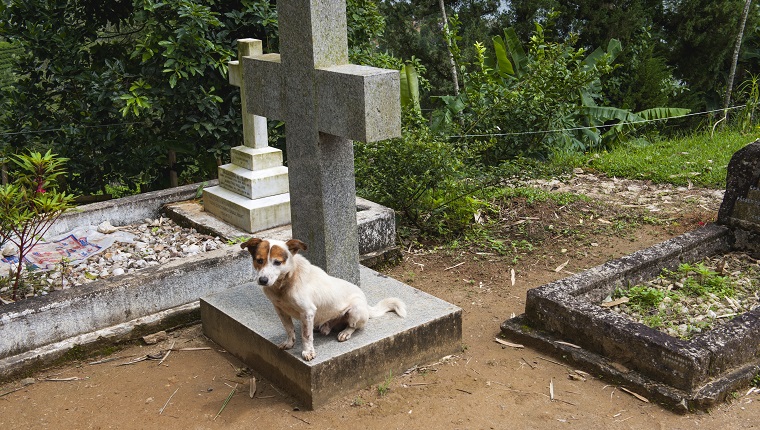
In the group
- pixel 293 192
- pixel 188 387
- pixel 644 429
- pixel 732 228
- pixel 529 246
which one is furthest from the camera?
pixel 529 246

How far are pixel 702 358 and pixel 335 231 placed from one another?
2382 millimetres

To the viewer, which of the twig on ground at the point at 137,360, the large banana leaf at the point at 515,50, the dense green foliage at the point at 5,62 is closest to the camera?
the twig on ground at the point at 137,360

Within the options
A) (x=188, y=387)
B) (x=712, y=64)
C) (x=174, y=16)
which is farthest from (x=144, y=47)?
(x=712, y=64)

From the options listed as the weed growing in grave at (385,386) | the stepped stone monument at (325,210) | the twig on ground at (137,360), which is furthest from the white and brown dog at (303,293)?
the twig on ground at (137,360)

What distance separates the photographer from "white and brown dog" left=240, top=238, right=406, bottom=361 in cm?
419

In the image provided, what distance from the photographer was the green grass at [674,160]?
8.90m

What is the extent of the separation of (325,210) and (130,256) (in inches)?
84.8

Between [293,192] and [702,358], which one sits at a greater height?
[293,192]

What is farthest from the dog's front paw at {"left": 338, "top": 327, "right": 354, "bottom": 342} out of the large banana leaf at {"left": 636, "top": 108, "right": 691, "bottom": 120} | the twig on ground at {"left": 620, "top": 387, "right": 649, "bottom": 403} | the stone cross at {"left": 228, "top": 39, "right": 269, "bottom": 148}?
the large banana leaf at {"left": 636, "top": 108, "right": 691, "bottom": 120}

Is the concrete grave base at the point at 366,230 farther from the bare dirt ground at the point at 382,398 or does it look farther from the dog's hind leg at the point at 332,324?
the dog's hind leg at the point at 332,324

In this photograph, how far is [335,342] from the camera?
4.65m

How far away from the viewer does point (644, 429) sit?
14.0 feet

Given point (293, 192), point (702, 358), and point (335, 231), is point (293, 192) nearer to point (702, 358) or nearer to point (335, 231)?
point (335, 231)

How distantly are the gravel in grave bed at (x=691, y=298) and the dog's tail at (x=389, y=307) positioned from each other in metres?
1.58
